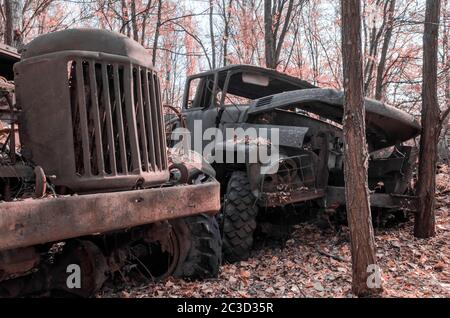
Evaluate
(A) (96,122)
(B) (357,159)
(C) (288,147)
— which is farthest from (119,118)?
(C) (288,147)


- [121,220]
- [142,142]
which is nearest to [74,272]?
[121,220]

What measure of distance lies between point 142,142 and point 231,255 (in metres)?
2.32

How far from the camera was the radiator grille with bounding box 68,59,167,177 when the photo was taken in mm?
2986

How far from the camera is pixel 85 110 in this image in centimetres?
296

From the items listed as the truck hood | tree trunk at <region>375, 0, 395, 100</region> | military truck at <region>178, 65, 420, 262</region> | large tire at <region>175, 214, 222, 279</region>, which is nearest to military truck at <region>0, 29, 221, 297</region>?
large tire at <region>175, 214, 222, 279</region>

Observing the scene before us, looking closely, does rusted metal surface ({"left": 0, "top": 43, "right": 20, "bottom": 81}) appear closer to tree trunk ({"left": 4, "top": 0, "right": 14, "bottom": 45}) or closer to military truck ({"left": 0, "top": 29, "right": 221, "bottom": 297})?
military truck ({"left": 0, "top": 29, "right": 221, "bottom": 297})

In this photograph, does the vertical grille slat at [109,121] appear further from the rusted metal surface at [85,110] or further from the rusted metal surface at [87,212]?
the rusted metal surface at [87,212]

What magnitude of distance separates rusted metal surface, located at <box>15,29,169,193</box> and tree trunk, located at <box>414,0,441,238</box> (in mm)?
3852

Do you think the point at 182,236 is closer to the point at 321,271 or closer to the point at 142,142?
the point at 142,142

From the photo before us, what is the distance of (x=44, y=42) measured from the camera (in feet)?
10.3

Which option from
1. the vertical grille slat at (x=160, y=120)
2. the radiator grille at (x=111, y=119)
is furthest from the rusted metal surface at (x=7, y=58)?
the vertical grille slat at (x=160, y=120)

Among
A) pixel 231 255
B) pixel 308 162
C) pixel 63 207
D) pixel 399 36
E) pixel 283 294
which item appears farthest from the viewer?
pixel 399 36

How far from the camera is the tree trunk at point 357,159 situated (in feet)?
12.2

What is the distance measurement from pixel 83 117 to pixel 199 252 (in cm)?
177
